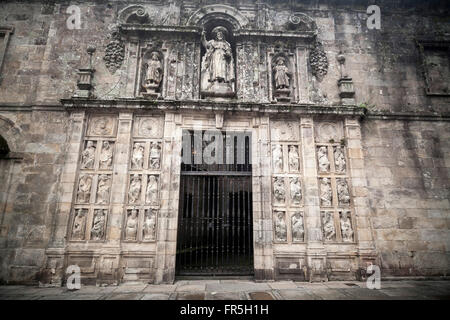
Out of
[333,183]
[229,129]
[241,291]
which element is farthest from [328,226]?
[229,129]

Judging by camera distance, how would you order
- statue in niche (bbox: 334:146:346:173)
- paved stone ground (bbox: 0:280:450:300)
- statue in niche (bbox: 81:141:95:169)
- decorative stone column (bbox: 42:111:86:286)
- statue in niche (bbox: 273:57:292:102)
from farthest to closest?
statue in niche (bbox: 273:57:292:102) → statue in niche (bbox: 334:146:346:173) → statue in niche (bbox: 81:141:95:169) → decorative stone column (bbox: 42:111:86:286) → paved stone ground (bbox: 0:280:450:300)

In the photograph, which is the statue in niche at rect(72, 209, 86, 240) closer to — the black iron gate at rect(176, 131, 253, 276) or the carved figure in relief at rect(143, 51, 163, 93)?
the black iron gate at rect(176, 131, 253, 276)

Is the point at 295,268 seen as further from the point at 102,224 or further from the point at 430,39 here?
the point at 430,39

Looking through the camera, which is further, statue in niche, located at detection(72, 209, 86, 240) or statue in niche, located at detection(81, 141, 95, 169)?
statue in niche, located at detection(81, 141, 95, 169)

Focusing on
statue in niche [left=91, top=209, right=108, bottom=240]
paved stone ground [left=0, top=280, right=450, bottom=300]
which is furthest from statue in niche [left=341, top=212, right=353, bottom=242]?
statue in niche [left=91, top=209, right=108, bottom=240]

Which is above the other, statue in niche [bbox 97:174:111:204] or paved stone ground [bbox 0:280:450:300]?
statue in niche [bbox 97:174:111:204]

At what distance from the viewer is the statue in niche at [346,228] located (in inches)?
291

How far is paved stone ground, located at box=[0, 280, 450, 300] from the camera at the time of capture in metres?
5.55

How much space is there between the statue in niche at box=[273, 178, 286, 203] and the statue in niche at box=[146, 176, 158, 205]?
3508mm

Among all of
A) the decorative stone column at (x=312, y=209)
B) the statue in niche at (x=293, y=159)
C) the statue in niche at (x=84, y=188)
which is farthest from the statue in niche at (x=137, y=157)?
the decorative stone column at (x=312, y=209)

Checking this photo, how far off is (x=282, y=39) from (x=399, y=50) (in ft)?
14.3

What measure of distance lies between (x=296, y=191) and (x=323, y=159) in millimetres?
1367

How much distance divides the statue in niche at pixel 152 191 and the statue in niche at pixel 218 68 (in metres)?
3.21

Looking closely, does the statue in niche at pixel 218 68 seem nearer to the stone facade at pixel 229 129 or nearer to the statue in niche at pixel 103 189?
the stone facade at pixel 229 129
